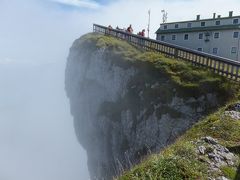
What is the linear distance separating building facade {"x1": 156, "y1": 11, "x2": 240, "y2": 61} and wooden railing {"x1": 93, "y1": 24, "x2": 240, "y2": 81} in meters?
20.2

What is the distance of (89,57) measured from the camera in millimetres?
35375

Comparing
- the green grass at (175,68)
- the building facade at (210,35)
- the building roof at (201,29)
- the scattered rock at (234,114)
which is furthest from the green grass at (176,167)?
the building roof at (201,29)

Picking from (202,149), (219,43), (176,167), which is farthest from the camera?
(219,43)

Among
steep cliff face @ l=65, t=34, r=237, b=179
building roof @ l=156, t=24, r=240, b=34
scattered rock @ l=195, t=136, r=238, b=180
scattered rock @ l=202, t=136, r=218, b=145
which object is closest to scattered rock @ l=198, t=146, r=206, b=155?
scattered rock @ l=195, t=136, r=238, b=180

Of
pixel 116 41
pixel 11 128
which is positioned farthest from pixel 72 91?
pixel 11 128

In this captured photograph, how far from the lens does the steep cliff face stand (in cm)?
1881

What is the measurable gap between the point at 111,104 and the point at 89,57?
9.25 meters

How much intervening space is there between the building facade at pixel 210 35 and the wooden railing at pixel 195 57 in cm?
2023

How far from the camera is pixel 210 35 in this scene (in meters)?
50.1

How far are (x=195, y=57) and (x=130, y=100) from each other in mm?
5834

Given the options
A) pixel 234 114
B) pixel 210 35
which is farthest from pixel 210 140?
pixel 210 35

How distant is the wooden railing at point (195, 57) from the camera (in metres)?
18.6

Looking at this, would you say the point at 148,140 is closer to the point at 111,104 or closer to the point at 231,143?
the point at 111,104

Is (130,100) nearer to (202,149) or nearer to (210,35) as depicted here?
(202,149)
